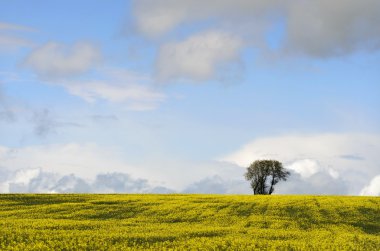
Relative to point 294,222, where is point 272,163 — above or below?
above

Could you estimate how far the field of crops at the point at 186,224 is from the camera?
30859mm

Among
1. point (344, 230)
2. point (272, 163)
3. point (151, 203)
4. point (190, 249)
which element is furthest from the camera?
point (272, 163)

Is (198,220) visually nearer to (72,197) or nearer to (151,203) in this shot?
(151,203)

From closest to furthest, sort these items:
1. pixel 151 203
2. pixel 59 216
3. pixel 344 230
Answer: pixel 344 230 → pixel 59 216 → pixel 151 203

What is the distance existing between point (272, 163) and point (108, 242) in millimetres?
104717

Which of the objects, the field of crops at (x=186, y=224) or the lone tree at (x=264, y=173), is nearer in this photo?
the field of crops at (x=186, y=224)

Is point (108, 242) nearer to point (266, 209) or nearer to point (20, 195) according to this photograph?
point (266, 209)

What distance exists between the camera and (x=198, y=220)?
2021 inches

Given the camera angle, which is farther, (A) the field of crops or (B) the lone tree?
(B) the lone tree

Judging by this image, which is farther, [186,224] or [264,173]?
[264,173]

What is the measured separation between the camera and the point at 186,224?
4703cm

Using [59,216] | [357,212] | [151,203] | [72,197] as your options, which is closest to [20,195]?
[72,197]

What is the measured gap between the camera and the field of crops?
101 ft

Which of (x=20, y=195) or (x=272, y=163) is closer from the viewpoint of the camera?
(x=20, y=195)
